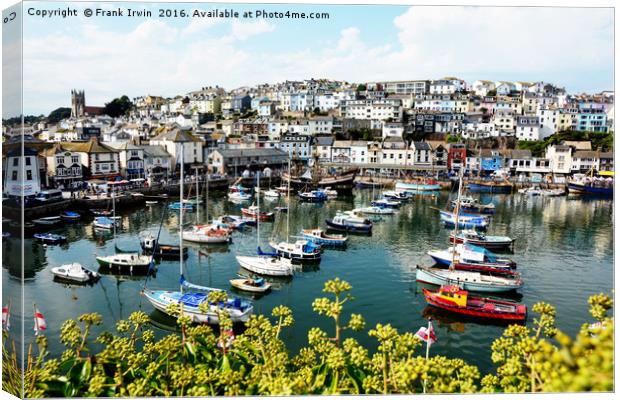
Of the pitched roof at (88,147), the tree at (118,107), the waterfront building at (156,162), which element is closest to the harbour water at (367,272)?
the pitched roof at (88,147)

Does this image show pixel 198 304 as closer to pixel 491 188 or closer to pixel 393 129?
pixel 491 188

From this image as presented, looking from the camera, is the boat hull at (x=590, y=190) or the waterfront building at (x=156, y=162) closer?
the boat hull at (x=590, y=190)

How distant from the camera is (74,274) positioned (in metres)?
9.49

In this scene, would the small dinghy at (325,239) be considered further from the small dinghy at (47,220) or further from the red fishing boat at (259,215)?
the small dinghy at (47,220)

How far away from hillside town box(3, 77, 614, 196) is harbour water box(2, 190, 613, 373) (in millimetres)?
6823

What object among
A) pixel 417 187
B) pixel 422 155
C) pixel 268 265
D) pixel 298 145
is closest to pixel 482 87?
pixel 422 155

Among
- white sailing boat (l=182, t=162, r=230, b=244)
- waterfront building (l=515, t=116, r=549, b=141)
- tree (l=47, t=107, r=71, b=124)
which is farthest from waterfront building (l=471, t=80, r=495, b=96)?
white sailing boat (l=182, t=162, r=230, b=244)

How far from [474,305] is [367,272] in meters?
2.78

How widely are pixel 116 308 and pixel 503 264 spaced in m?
7.88

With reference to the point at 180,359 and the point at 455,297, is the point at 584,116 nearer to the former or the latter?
the point at 455,297

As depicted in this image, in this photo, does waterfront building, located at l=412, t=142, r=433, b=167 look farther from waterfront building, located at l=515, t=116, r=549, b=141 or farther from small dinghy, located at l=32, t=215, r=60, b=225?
small dinghy, located at l=32, t=215, r=60, b=225

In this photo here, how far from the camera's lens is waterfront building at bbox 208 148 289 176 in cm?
2598

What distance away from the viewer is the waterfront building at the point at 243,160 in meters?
26.0

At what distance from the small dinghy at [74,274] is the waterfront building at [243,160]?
637 inches
